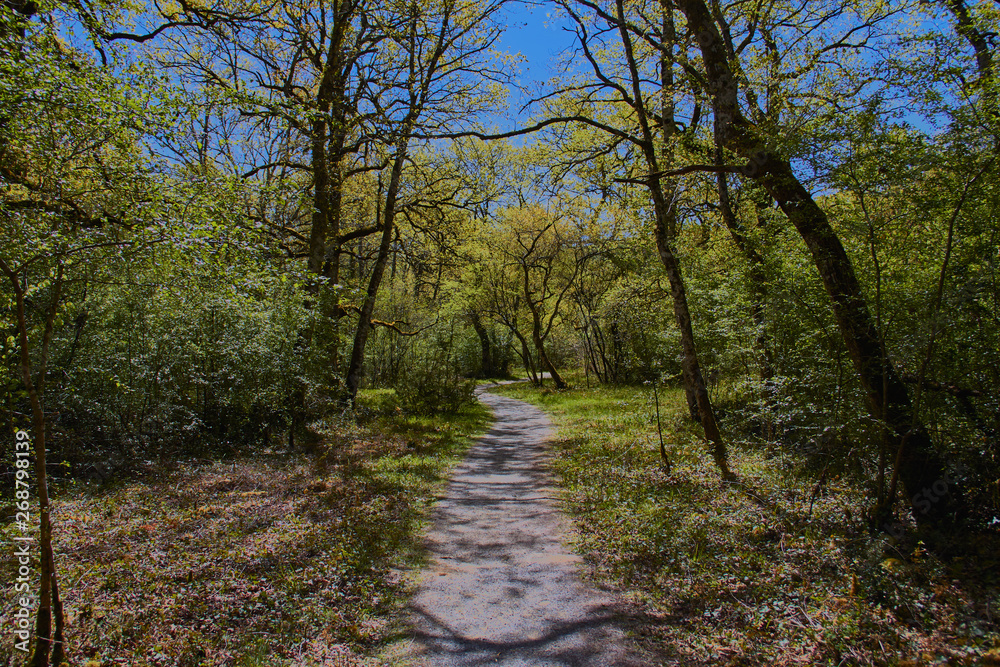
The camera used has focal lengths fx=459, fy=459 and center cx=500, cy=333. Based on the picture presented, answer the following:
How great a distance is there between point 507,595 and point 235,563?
2.63 metres

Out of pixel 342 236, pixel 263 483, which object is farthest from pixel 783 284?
pixel 342 236

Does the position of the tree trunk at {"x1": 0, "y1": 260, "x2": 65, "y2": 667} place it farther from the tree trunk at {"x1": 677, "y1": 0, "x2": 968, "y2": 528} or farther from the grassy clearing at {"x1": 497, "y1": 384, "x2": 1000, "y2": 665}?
the tree trunk at {"x1": 677, "y1": 0, "x2": 968, "y2": 528}

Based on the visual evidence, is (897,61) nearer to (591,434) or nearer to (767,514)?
(767,514)

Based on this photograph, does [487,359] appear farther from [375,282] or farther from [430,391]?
[375,282]

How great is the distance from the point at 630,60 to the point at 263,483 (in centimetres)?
887

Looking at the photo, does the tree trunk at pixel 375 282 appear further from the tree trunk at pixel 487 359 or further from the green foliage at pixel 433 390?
the tree trunk at pixel 487 359

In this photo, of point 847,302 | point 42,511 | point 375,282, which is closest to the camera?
point 42,511

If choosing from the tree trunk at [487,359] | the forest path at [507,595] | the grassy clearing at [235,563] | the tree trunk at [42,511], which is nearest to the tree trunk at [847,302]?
Answer: the forest path at [507,595]

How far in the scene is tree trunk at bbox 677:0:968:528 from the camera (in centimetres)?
444

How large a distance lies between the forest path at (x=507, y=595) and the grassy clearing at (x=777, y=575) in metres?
0.34

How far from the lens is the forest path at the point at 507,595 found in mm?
3369

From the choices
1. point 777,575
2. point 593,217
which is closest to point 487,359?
point 593,217

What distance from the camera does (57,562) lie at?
13.5 ft

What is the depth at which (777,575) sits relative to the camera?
160 inches
